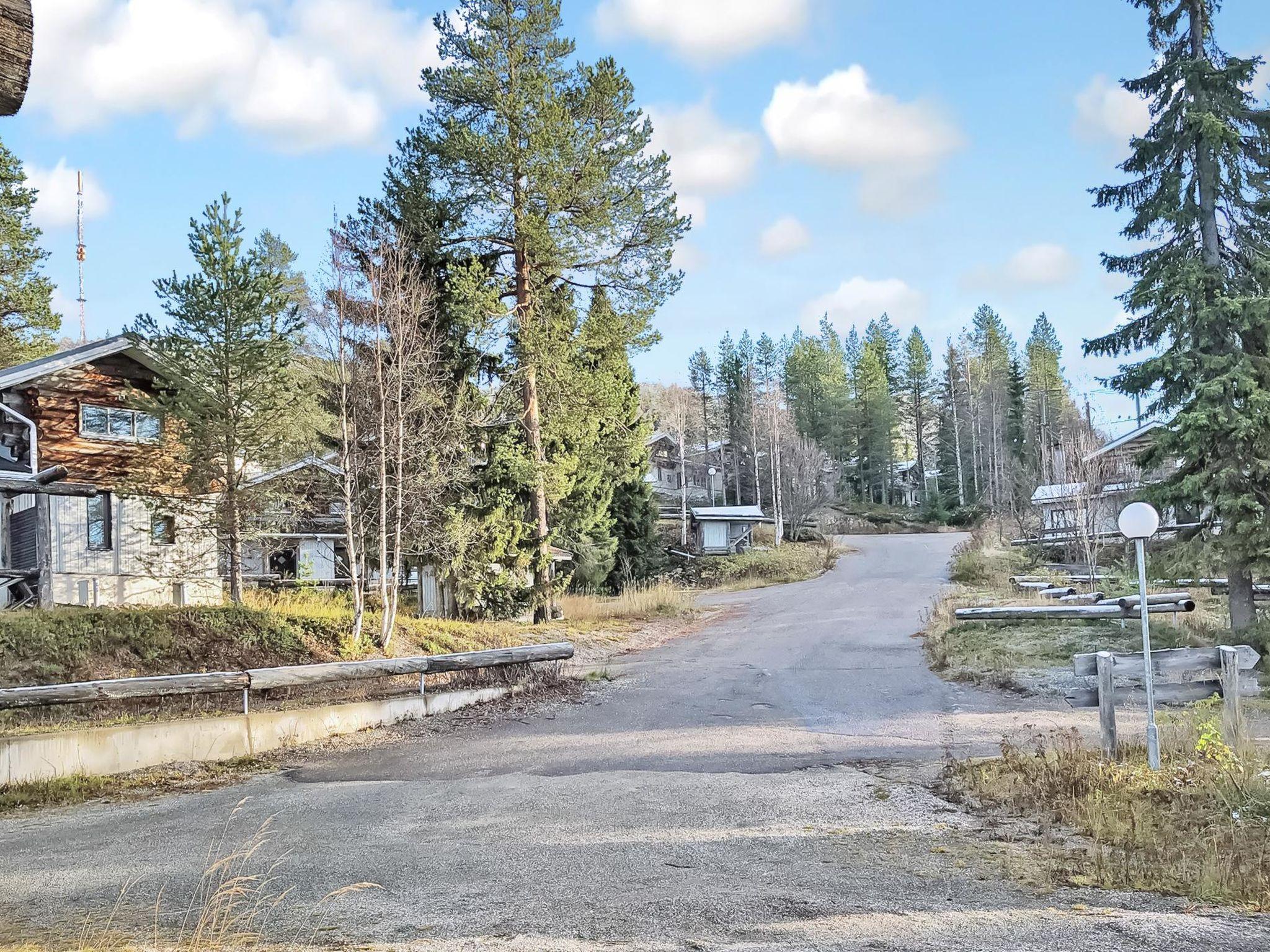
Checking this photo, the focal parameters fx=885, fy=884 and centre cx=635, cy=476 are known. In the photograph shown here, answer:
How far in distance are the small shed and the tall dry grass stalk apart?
1740 inches

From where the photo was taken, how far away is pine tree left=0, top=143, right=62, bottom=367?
27609 mm

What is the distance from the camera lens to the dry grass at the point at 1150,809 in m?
5.50

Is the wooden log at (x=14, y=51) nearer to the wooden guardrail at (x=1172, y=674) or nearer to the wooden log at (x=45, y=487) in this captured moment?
the wooden guardrail at (x=1172, y=674)

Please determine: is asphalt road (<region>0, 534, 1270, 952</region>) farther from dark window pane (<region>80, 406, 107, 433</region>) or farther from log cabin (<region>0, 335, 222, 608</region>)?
dark window pane (<region>80, 406, 107, 433</region>)

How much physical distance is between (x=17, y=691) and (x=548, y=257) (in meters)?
16.0

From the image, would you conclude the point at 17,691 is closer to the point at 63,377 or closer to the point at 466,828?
the point at 466,828

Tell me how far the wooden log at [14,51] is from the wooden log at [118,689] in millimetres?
10081

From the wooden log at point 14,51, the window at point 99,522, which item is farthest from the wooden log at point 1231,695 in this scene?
the window at point 99,522

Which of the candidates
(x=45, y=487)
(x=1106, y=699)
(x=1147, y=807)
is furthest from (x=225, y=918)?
(x=45, y=487)

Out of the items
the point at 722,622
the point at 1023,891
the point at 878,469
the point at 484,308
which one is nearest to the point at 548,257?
the point at 484,308

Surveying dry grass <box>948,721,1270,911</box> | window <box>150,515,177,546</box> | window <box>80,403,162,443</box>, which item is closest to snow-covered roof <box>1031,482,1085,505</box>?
dry grass <box>948,721,1270,911</box>

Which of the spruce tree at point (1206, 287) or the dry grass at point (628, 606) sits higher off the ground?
the spruce tree at point (1206, 287)

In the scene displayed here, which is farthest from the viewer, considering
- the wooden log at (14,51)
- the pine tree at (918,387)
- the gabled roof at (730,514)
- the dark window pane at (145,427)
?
the pine tree at (918,387)

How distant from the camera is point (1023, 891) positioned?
5352 mm
